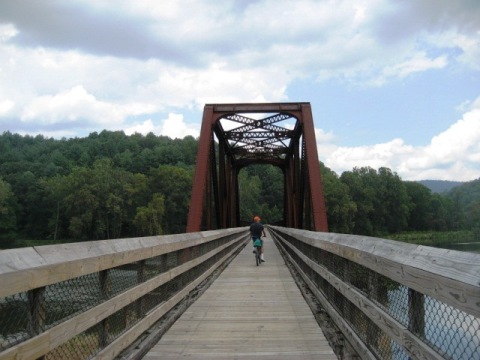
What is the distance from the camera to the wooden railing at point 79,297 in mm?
2111

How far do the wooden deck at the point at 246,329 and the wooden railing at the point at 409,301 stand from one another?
0.47m

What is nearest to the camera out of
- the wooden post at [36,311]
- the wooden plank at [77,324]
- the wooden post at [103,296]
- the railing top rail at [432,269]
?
the railing top rail at [432,269]

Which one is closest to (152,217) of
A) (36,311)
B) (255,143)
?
(255,143)

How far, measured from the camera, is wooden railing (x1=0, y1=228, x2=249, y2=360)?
2.11m

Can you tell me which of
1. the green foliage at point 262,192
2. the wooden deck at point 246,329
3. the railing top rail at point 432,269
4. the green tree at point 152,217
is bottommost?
the wooden deck at point 246,329

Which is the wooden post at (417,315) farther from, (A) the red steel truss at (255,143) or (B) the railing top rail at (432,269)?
(A) the red steel truss at (255,143)

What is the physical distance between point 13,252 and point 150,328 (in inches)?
105

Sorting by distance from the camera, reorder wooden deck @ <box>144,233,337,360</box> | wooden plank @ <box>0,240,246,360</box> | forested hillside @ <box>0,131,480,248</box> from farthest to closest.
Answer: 1. forested hillside @ <box>0,131,480,248</box>
2. wooden deck @ <box>144,233,337,360</box>
3. wooden plank @ <box>0,240,246,360</box>

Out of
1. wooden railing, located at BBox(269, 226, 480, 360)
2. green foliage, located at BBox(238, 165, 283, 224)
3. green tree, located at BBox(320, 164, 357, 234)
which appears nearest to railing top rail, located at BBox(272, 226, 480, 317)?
wooden railing, located at BBox(269, 226, 480, 360)

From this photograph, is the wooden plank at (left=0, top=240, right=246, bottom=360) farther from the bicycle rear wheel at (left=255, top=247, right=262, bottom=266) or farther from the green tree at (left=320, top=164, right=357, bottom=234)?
the green tree at (left=320, top=164, right=357, bottom=234)

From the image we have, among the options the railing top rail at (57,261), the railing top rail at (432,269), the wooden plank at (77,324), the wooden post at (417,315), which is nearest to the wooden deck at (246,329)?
the wooden plank at (77,324)

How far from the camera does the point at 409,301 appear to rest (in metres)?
2.53

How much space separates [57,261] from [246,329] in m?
3.08

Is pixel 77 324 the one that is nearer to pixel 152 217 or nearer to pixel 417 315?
pixel 417 315
